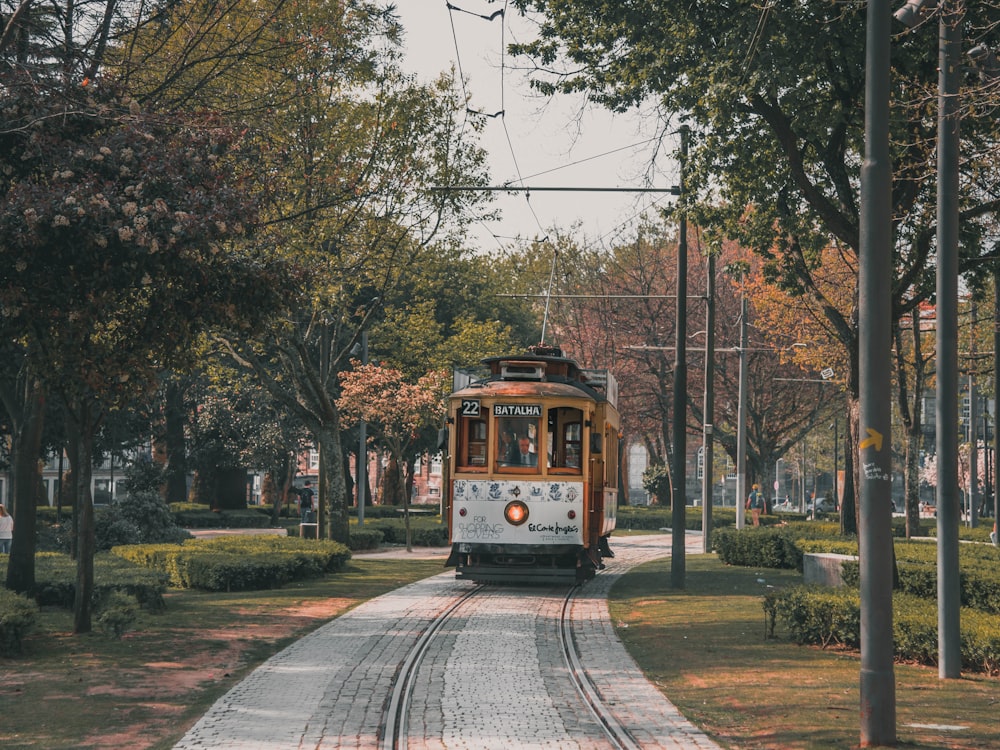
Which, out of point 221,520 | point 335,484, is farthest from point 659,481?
point 335,484

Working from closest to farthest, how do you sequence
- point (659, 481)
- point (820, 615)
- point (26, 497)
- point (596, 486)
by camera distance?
point (820, 615)
point (26, 497)
point (596, 486)
point (659, 481)

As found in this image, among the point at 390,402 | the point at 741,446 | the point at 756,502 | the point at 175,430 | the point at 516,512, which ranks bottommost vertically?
the point at 756,502

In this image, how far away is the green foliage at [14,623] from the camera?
1302cm

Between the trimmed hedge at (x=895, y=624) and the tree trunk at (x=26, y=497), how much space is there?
10.3m

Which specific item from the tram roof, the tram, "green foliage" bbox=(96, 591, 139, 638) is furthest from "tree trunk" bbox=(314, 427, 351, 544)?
"green foliage" bbox=(96, 591, 139, 638)

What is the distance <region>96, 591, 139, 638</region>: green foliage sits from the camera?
1459cm

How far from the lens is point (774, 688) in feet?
38.8

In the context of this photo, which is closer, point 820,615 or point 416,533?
point 820,615

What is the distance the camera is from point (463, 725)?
9.80 m

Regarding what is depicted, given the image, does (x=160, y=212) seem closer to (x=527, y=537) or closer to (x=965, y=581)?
(x=527, y=537)

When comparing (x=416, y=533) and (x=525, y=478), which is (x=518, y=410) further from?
(x=416, y=533)

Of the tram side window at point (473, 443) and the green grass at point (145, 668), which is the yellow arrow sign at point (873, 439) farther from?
the tram side window at point (473, 443)

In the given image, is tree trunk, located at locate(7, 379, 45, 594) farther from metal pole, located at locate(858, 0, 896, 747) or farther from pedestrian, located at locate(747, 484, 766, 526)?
pedestrian, located at locate(747, 484, 766, 526)

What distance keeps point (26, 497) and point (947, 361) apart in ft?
41.4
